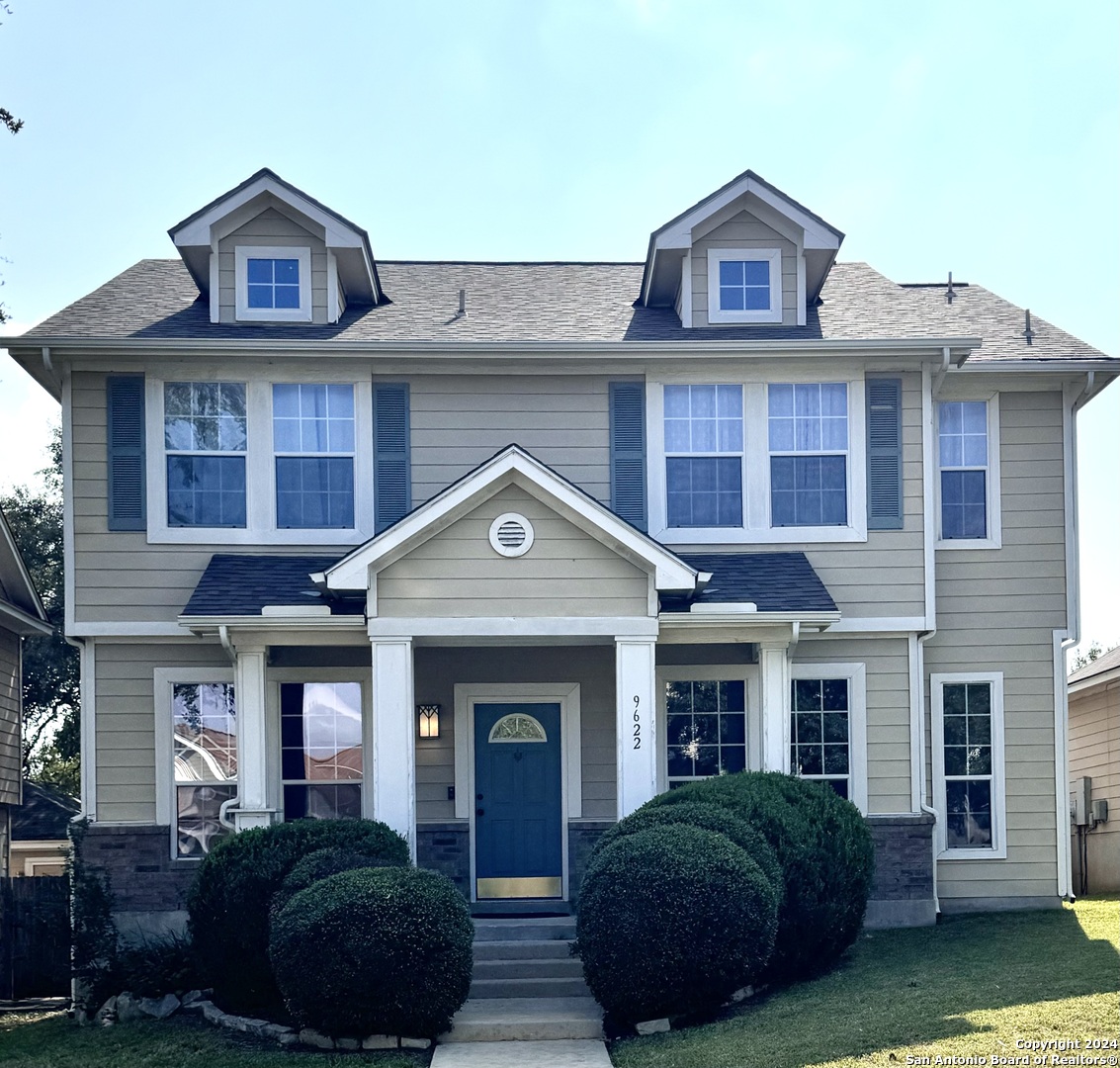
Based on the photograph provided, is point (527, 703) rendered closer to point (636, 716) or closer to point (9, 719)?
point (636, 716)

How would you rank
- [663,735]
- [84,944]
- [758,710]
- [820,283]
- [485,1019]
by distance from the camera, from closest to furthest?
[485,1019]
[84,944]
[758,710]
[663,735]
[820,283]

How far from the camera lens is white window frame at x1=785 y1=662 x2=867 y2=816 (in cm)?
1374

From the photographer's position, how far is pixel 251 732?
1252cm

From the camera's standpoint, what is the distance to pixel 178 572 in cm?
1355

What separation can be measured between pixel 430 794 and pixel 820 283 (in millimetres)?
6670

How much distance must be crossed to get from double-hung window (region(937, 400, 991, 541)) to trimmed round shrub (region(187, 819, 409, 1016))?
22.4 ft

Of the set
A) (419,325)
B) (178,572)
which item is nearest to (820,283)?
(419,325)

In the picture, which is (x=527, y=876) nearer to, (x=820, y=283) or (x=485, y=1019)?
(x=485, y=1019)

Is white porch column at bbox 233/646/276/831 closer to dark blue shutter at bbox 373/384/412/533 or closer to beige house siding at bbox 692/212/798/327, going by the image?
dark blue shutter at bbox 373/384/412/533

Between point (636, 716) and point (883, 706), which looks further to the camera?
point (883, 706)

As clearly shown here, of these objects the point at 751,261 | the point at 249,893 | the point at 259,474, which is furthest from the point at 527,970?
the point at 751,261

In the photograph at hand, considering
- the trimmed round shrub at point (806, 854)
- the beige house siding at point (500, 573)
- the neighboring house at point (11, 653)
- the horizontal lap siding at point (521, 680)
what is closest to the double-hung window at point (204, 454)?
the horizontal lap siding at point (521, 680)

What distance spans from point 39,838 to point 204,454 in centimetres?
1069

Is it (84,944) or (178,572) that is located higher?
(178,572)
